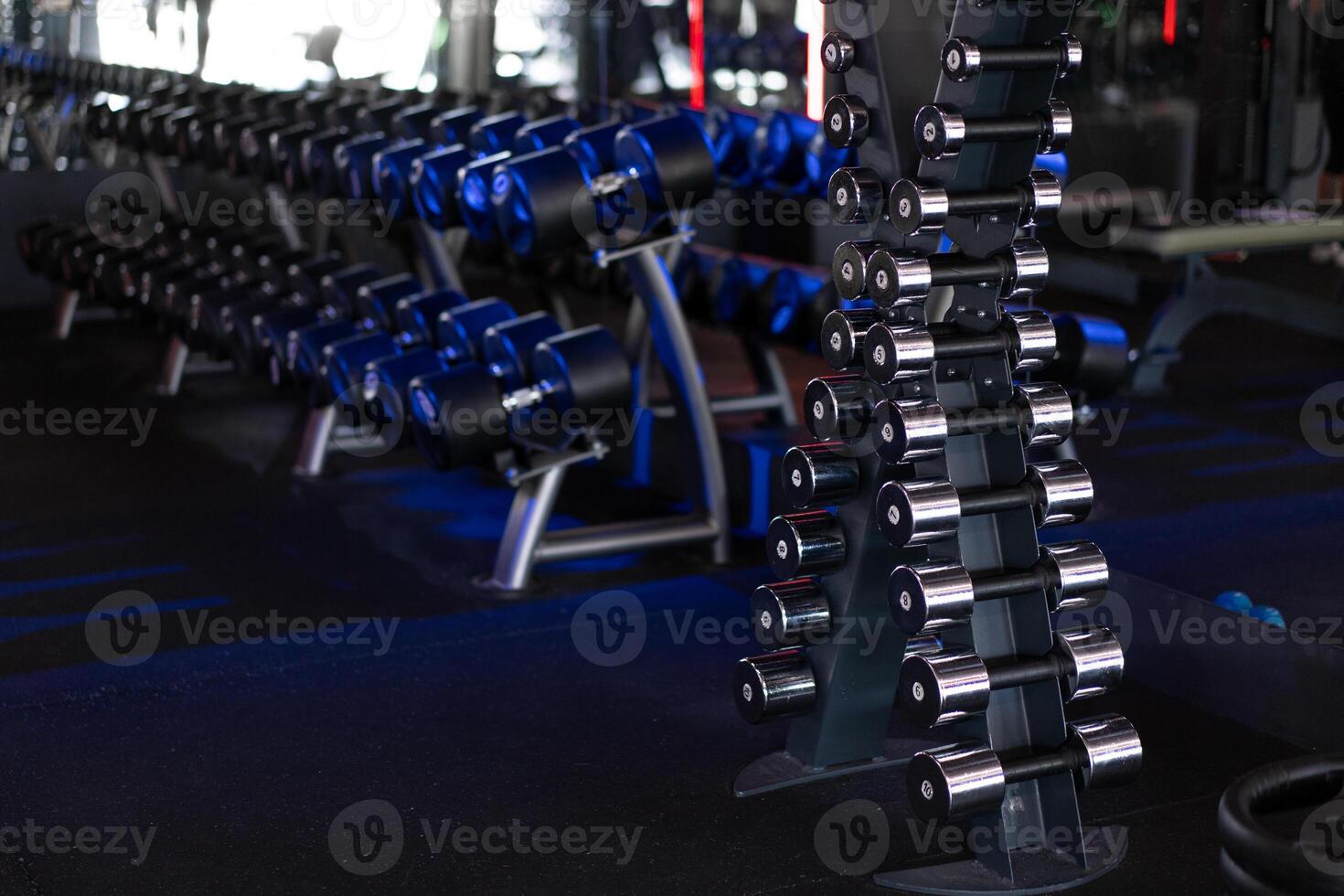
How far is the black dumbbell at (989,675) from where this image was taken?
177cm

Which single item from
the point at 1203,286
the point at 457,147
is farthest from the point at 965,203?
the point at 1203,286

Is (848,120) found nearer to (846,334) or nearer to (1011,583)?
(846,334)

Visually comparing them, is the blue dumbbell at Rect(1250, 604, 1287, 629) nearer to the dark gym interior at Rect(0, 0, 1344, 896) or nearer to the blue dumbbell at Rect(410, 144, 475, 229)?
the dark gym interior at Rect(0, 0, 1344, 896)

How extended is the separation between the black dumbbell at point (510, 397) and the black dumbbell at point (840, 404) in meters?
0.95

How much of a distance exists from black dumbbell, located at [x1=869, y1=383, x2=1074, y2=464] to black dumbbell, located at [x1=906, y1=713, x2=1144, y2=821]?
35 centimetres

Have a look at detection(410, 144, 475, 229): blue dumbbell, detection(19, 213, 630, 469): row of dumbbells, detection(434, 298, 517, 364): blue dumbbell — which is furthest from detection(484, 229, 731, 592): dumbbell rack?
detection(410, 144, 475, 229): blue dumbbell

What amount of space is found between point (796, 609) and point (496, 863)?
0.51m

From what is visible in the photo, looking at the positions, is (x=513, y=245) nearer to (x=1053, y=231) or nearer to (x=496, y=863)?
(x=496, y=863)

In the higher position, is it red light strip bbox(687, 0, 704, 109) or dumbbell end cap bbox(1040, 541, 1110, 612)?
red light strip bbox(687, 0, 704, 109)

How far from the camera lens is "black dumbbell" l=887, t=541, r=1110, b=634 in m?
1.76

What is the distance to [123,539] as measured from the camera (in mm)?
3307

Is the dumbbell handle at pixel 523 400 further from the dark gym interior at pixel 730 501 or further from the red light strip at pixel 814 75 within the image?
the red light strip at pixel 814 75

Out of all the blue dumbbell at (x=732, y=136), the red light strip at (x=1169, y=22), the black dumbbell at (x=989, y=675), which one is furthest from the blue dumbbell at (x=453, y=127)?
the black dumbbell at (x=989, y=675)

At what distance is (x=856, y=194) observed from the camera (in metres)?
1.89
